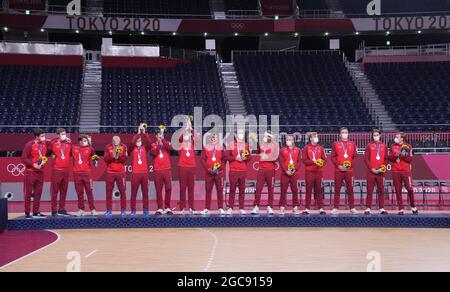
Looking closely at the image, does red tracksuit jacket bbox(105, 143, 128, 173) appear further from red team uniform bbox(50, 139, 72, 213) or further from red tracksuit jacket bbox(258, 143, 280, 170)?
red tracksuit jacket bbox(258, 143, 280, 170)

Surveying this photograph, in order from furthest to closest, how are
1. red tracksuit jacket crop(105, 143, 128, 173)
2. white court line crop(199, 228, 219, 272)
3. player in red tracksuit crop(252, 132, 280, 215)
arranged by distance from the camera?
player in red tracksuit crop(252, 132, 280, 215) < red tracksuit jacket crop(105, 143, 128, 173) < white court line crop(199, 228, 219, 272)

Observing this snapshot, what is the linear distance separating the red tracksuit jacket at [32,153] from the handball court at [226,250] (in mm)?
1493

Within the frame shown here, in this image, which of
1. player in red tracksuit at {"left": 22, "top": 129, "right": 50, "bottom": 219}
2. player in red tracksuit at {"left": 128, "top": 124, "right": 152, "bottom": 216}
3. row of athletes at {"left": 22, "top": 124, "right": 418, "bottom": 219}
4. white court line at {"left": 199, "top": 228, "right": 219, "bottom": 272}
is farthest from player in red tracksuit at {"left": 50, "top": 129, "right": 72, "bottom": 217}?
white court line at {"left": 199, "top": 228, "right": 219, "bottom": 272}

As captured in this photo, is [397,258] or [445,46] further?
[445,46]

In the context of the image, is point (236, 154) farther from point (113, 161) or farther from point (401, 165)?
point (401, 165)

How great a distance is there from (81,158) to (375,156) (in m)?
6.64

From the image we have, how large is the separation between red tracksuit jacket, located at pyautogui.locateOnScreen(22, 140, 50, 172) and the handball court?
1493 millimetres

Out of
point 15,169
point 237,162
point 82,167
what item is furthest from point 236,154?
point 15,169

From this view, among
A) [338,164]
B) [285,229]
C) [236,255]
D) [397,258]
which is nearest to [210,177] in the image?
[285,229]

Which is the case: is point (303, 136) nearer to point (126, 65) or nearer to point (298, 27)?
point (298, 27)

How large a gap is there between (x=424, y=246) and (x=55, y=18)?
23.5 m

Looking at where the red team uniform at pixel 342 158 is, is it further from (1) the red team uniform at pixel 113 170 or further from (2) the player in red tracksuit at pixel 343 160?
(1) the red team uniform at pixel 113 170

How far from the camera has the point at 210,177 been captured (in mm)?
13156

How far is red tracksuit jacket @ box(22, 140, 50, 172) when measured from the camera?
12453mm
